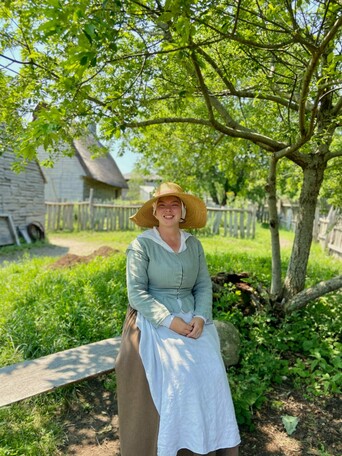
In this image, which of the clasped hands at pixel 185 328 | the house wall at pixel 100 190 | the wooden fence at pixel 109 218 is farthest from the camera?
the house wall at pixel 100 190

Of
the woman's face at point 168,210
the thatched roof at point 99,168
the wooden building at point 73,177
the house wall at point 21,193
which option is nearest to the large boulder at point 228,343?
the woman's face at point 168,210

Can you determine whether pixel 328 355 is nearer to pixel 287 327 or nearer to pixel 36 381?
pixel 287 327

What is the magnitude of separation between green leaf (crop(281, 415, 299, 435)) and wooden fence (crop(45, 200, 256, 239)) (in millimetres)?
11827

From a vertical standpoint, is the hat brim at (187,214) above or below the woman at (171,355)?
above

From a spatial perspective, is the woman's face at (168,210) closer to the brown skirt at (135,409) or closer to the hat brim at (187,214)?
the hat brim at (187,214)

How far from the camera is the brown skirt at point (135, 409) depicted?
2152 millimetres

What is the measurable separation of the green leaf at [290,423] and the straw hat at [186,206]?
1.63 m

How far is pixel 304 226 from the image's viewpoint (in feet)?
14.7

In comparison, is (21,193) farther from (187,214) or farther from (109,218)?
(187,214)

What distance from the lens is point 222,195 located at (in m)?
25.6

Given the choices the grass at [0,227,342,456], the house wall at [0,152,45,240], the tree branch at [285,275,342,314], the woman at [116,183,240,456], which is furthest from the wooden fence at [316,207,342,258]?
the house wall at [0,152,45,240]

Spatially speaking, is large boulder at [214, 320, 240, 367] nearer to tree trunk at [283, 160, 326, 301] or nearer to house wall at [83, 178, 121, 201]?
tree trunk at [283, 160, 326, 301]

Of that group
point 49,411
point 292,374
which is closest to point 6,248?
point 49,411

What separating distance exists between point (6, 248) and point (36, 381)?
858 cm
